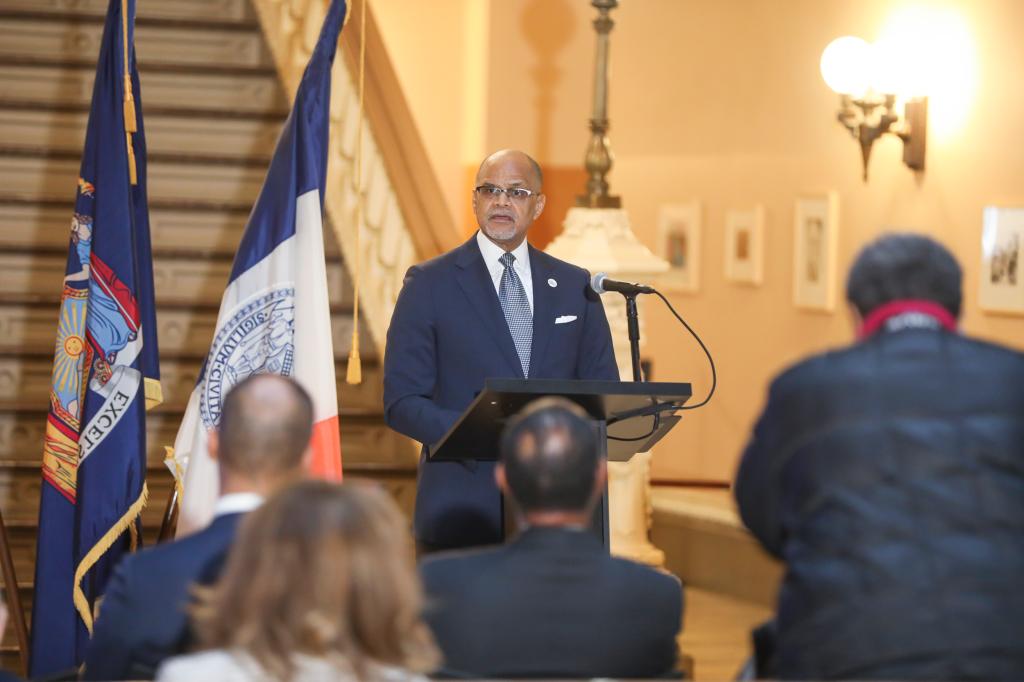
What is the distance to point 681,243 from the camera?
957cm

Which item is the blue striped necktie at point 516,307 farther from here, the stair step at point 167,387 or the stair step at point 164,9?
the stair step at point 164,9

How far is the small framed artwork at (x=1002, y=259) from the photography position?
22.1ft

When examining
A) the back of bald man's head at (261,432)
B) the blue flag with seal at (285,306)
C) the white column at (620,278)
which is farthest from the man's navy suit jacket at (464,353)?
the white column at (620,278)

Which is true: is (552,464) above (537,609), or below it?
above

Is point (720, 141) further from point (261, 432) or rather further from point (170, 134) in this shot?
point (261, 432)

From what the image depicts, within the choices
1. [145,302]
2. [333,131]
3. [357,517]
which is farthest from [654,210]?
[357,517]

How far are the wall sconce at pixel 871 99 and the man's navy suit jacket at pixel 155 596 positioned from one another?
18.2 ft

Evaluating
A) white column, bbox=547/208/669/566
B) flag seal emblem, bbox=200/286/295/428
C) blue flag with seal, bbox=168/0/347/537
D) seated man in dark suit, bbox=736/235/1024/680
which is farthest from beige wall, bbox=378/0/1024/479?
seated man in dark suit, bbox=736/235/1024/680

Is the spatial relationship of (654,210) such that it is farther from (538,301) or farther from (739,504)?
(739,504)

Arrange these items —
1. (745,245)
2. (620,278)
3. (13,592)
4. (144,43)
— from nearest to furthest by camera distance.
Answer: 1. (13,592)
2. (620,278)
3. (144,43)
4. (745,245)

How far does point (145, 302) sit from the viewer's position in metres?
4.59

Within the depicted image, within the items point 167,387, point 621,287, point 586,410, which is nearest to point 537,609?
point 586,410

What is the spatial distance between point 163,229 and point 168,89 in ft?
3.17

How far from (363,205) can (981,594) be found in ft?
17.6
